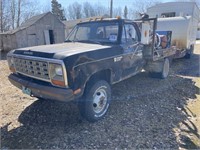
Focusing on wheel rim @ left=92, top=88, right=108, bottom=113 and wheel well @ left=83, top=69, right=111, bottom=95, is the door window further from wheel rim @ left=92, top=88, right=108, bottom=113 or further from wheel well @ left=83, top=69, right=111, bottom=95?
wheel rim @ left=92, top=88, right=108, bottom=113

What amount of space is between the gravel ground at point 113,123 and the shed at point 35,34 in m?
14.8

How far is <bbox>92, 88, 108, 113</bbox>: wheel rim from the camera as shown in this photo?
389cm

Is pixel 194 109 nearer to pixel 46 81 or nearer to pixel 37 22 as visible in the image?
pixel 46 81

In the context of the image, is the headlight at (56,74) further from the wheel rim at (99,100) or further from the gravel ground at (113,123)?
the gravel ground at (113,123)

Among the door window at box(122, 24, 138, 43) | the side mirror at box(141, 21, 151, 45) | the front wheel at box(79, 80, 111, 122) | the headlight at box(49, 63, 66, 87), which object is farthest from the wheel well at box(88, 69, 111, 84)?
the side mirror at box(141, 21, 151, 45)

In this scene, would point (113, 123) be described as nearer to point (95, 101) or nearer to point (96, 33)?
point (95, 101)

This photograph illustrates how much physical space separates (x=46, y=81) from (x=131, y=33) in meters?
2.62

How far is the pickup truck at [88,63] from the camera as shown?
10.4 ft

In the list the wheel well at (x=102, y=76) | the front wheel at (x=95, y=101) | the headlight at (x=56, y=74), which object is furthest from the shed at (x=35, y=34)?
the headlight at (x=56, y=74)

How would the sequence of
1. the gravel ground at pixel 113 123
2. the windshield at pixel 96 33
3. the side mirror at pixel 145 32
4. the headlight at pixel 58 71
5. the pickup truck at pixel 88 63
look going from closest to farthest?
the headlight at pixel 58 71 < the pickup truck at pixel 88 63 < the gravel ground at pixel 113 123 < the windshield at pixel 96 33 < the side mirror at pixel 145 32

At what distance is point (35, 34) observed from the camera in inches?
801

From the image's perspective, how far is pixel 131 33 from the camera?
486 centimetres

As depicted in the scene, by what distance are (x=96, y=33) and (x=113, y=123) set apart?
2271mm

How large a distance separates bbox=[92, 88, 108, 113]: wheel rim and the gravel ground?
0.88ft
